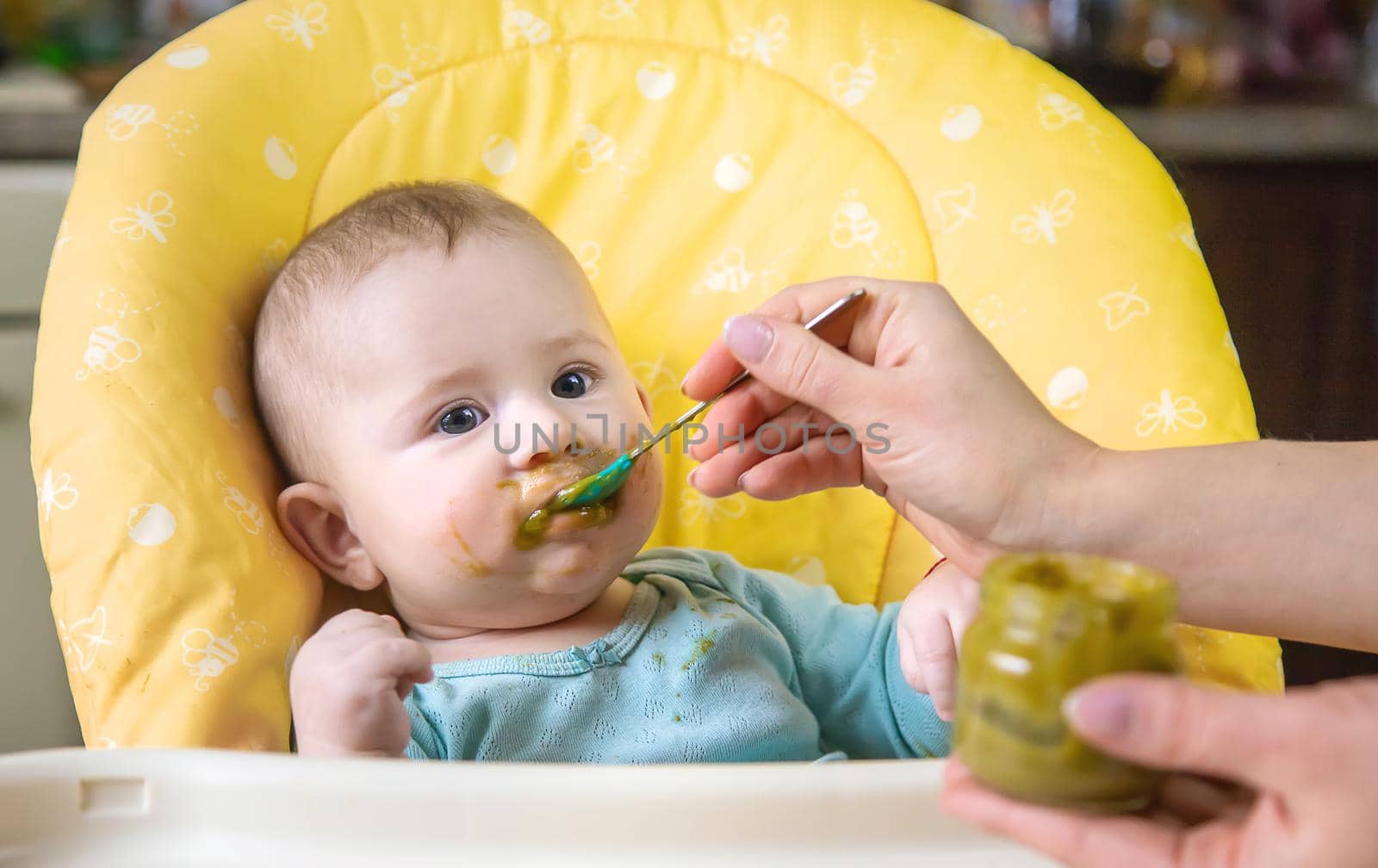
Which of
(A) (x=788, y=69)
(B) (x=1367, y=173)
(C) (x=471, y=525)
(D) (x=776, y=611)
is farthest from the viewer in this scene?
(B) (x=1367, y=173)

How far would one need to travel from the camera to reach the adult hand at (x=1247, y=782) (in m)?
0.49

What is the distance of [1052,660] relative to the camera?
476 millimetres

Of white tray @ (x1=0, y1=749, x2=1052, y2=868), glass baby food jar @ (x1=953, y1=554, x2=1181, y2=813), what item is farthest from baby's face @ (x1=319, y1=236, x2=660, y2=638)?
glass baby food jar @ (x1=953, y1=554, x2=1181, y2=813)

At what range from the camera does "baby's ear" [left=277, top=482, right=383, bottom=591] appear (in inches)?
39.0

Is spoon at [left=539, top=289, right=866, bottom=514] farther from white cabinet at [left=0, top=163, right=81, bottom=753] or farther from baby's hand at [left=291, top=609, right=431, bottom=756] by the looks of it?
white cabinet at [left=0, top=163, right=81, bottom=753]

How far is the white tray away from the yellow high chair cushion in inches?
10.7

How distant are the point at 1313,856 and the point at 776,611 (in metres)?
0.57

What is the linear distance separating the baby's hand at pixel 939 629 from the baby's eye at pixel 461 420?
13.9 inches

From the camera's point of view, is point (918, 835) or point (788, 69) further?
point (788, 69)

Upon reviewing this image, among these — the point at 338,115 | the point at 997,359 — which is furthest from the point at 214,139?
the point at 997,359

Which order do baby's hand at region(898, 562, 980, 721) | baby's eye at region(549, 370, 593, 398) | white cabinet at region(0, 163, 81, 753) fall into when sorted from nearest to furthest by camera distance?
baby's hand at region(898, 562, 980, 721)
baby's eye at region(549, 370, 593, 398)
white cabinet at region(0, 163, 81, 753)

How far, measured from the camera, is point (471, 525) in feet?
2.94

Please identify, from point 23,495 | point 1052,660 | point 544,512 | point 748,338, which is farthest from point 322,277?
point 23,495

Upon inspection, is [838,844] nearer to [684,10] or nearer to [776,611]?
[776,611]
